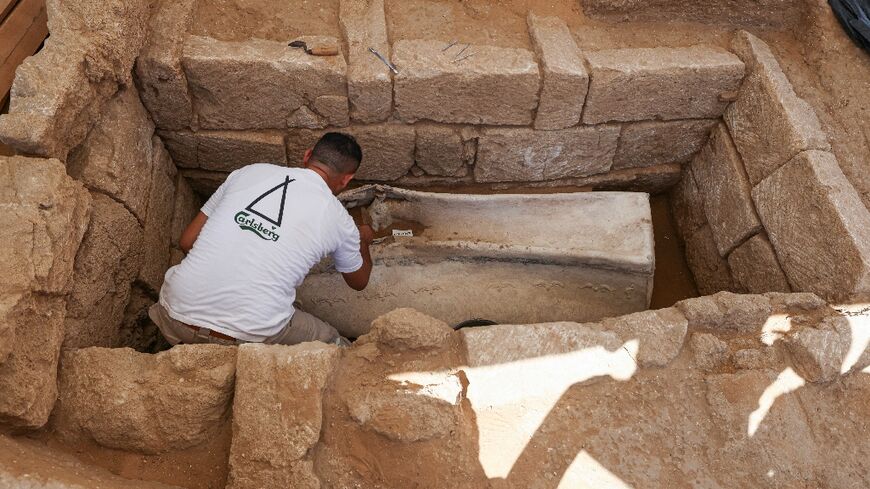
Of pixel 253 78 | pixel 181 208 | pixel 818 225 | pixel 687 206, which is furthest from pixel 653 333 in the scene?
pixel 181 208

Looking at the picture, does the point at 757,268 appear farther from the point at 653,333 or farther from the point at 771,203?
the point at 653,333

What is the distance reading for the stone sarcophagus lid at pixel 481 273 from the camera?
3.54 m

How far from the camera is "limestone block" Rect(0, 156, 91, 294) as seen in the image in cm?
216

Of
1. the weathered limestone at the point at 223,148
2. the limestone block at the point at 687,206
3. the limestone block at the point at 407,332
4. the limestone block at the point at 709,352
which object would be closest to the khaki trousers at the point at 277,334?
the limestone block at the point at 407,332

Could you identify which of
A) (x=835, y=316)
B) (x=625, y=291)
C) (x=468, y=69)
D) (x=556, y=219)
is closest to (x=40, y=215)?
(x=468, y=69)

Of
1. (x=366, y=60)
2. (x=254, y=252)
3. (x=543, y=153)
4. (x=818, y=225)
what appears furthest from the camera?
(x=543, y=153)

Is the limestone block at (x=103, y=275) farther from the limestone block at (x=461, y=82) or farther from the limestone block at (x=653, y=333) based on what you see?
the limestone block at (x=653, y=333)

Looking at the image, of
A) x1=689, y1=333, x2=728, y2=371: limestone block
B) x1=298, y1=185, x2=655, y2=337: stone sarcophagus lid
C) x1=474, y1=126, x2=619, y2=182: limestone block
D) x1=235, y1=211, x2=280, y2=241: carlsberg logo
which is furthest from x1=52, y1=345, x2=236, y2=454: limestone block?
x1=474, y1=126, x2=619, y2=182: limestone block

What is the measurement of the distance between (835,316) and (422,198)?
2.19 metres

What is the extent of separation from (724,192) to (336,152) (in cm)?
251

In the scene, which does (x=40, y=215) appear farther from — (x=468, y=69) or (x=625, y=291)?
(x=625, y=291)

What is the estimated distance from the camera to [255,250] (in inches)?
106

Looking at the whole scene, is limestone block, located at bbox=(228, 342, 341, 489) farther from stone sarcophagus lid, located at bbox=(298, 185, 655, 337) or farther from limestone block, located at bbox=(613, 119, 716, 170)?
limestone block, located at bbox=(613, 119, 716, 170)

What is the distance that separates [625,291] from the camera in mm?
3652
